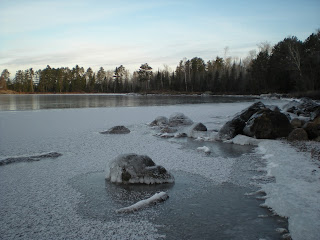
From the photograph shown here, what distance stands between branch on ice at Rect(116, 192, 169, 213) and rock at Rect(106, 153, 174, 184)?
923 mm

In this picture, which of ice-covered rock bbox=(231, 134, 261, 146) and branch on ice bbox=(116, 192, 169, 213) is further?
ice-covered rock bbox=(231, 134, 261, 146)

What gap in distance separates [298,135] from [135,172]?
793cm

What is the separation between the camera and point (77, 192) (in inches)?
235

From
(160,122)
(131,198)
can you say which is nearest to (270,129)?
(160,122)

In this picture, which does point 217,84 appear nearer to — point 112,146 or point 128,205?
point 112,146

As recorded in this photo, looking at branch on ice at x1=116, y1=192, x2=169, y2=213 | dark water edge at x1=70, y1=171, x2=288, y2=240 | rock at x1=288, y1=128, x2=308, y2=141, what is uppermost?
rock at x1=288, y1=128, x2=308, y2=141

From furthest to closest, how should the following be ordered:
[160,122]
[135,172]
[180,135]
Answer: [160,122]
[180,135]
[135,172]

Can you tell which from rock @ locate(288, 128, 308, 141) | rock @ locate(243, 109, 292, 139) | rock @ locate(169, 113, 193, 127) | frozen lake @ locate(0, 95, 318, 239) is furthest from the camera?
rock @ locate(169, 113, 193, 127)

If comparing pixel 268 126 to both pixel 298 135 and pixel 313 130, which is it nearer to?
pixel 298 135

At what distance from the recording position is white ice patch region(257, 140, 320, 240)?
4.30 metres

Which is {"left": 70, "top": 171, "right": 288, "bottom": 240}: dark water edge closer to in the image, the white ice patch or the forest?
the white ice patch

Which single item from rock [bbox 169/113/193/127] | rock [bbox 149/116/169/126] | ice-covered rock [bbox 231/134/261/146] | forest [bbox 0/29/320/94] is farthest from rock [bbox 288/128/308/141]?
forest [bbox 0/29/320/94]

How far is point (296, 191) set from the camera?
5.70 meters

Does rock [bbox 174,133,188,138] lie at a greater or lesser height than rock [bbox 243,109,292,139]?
lesser
